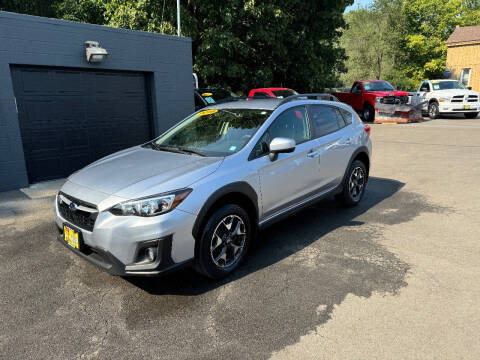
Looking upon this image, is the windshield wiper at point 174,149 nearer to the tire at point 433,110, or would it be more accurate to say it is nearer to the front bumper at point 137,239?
the front bumper at point 137,239

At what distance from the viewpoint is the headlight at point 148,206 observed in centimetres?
296

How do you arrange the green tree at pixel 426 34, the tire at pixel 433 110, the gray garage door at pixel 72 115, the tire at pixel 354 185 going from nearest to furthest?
the tire at pixel 354 185, the gray garage door at pixel 72 115, the tire at pixel 433 110, the green tree at pixel 426 34

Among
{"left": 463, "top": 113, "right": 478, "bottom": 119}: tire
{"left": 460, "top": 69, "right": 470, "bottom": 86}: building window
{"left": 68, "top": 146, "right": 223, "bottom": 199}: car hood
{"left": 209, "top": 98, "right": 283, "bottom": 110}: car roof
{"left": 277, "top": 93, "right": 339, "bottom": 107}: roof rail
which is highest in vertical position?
{"left": 460, "top": 69, "right": 470, "bottom": 86}: building window

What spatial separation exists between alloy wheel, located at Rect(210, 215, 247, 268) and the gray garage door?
18.0 ft

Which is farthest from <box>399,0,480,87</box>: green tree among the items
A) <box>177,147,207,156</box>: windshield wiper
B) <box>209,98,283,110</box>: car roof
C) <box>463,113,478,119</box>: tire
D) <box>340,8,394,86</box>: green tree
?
<box>177,147,207,156</box>: windshield wiper

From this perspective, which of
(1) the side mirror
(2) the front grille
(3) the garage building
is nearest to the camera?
(2) the front grille

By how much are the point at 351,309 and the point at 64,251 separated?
3148mm

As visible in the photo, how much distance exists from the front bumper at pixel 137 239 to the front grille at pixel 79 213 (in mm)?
79

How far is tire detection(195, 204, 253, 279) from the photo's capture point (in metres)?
3.26

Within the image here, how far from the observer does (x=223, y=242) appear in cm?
349

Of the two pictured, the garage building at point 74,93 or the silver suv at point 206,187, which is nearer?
the silver suv at point 206,187

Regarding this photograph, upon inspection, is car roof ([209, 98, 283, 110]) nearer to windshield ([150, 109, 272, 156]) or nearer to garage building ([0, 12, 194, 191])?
windshield ([150, 109, 272, 156])

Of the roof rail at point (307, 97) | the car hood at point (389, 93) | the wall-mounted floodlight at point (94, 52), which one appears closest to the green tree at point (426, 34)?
the car hood at point (389, 93)

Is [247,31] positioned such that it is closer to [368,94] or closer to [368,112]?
[368,94]
